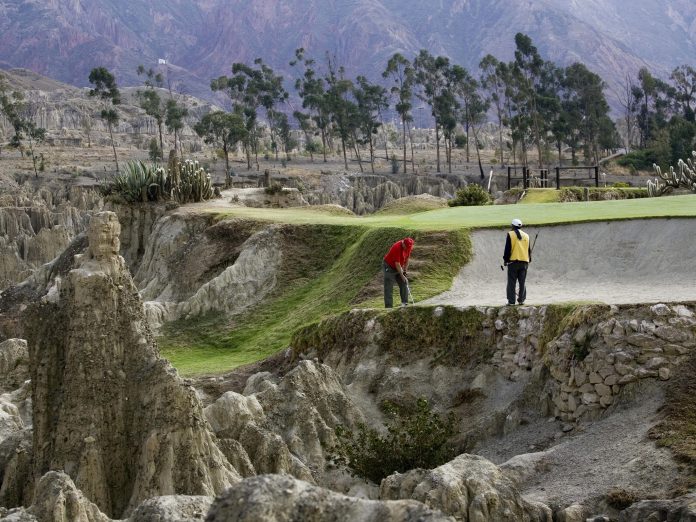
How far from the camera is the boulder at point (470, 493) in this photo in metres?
13.9

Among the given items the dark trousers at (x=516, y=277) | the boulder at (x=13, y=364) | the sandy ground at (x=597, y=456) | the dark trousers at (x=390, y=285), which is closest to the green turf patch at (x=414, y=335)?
the dark trousers at (x=390, y=285)

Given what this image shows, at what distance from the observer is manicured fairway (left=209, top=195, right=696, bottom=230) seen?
2692cm

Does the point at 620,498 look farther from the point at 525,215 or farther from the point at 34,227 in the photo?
the point at 34,227

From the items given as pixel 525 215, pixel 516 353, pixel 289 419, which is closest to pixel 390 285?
pixel 516 353

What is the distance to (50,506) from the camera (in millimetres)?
12328

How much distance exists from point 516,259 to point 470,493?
279 inches

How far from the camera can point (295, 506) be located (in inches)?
356

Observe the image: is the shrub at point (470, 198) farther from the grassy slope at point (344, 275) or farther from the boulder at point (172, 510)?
the boulder at point (172, 510)

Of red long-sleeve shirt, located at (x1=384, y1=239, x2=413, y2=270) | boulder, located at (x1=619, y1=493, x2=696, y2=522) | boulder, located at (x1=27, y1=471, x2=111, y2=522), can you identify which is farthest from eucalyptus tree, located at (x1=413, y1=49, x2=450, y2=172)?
boulder, located at (x1=27, y1=471, x2=111, y2=522)

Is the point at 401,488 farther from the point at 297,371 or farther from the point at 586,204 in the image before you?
the point at 586,204

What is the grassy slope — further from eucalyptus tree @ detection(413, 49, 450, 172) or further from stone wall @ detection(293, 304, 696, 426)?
eucalyptus tree @ detection(413, 49, 450, 172)

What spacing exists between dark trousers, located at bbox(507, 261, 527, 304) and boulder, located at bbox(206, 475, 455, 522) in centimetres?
1168

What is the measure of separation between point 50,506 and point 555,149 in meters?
131

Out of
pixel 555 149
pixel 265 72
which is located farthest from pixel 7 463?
pixel 555 149
